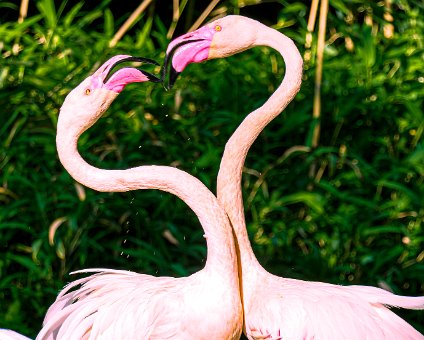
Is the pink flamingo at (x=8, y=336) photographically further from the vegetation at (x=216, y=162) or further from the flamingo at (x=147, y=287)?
the vegetation at (x=216, y=162)

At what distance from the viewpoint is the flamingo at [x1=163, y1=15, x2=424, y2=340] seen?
148 inches

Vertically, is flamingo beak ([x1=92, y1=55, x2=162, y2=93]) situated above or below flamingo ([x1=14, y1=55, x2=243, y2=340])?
above

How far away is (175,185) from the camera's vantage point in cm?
385

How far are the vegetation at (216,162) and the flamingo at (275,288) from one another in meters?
1.39

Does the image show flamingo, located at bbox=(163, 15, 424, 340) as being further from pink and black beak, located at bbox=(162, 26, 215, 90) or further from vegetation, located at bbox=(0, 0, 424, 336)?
vegetation, located at bbox=(0, 0, 424, 336)

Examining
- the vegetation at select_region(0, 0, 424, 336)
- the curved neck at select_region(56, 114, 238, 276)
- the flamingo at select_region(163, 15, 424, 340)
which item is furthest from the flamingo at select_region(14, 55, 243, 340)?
the vegetation at select_region(0, 0, 424, 336)

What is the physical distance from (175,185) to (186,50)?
50cm

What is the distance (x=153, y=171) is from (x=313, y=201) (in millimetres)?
2045

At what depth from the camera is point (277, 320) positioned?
3.80 m

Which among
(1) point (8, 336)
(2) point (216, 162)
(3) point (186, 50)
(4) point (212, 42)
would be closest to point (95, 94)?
(3) point (186, 50)

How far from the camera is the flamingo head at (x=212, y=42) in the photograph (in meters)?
3.99

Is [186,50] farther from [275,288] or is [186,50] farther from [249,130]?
[275,288]

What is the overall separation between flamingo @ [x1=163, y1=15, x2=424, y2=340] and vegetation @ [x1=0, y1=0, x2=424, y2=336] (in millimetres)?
1389

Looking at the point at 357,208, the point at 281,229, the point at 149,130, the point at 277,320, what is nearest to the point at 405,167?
the point at 357,208
